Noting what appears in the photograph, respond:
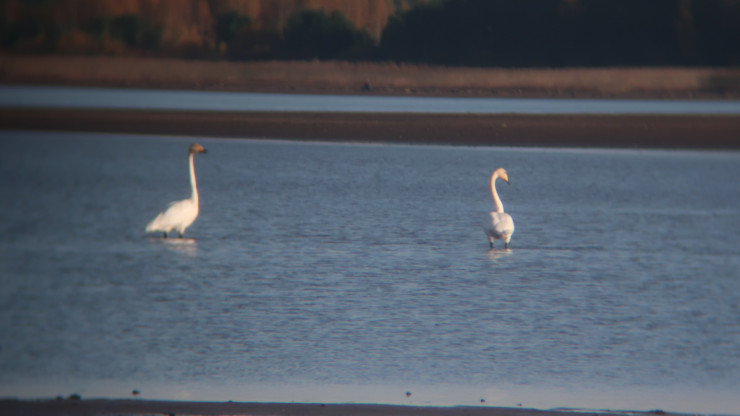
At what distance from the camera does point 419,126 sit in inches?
1026

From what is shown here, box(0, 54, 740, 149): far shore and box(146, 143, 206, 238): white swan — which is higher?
box(0, 54, 740, 149): far shore

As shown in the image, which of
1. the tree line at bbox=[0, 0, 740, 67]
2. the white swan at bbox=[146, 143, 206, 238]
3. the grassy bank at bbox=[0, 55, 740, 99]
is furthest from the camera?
the tree line at bbox=[0, 0, 740, 67]

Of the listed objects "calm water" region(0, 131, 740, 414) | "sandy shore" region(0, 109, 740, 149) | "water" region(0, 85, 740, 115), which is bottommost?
"calm water" region(0, 131, 740, 414)

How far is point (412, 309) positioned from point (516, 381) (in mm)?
2042

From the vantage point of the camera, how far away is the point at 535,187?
56.2 ft

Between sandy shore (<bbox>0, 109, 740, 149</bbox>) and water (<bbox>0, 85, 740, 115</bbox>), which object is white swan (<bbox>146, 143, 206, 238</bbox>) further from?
water (<bbox>0, 85, 740, 115</bbox>)

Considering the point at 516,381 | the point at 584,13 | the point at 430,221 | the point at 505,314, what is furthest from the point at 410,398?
the point at 584,13

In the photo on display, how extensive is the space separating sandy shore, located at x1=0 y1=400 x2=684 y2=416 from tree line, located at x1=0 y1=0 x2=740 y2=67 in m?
45.9

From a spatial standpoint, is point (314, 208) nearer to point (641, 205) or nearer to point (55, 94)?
point (641, 205)

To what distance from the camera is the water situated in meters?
31.3

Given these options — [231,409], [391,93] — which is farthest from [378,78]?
[231,409]

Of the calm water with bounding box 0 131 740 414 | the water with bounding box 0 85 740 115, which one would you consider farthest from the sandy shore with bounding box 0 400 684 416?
the water with bounding box 0 85 740 115

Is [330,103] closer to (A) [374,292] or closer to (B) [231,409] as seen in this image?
(A) [374,292]

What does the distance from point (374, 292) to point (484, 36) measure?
1761 inches
